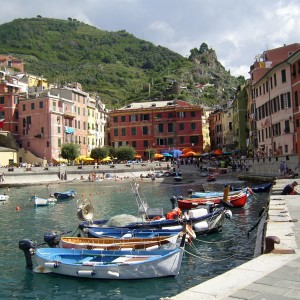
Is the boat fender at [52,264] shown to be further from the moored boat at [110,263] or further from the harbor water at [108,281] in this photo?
the harbor water at [108,281]

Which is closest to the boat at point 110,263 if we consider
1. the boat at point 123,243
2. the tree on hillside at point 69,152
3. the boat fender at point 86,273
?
the boat fender at point 86,273

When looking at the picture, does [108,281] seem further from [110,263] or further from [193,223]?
[193,223]

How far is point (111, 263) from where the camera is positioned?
53.0 ft

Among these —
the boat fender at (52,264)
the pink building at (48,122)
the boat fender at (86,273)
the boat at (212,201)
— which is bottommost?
the boat fender at (86,273)

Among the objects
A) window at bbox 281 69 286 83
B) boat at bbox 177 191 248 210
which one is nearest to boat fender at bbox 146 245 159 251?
boat at bbox 177 191 248 210

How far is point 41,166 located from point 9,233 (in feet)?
169

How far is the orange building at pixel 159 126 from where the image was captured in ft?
313

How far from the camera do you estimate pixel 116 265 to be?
15844 millimetres

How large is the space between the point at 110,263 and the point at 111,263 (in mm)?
52

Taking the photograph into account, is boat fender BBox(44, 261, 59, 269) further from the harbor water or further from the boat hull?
the boat hull

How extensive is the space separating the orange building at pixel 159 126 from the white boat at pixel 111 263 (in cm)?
7868

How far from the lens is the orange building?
A: 313ft

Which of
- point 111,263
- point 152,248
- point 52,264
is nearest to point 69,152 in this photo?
point 152,248

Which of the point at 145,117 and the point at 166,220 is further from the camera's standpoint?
the point at 145,117
